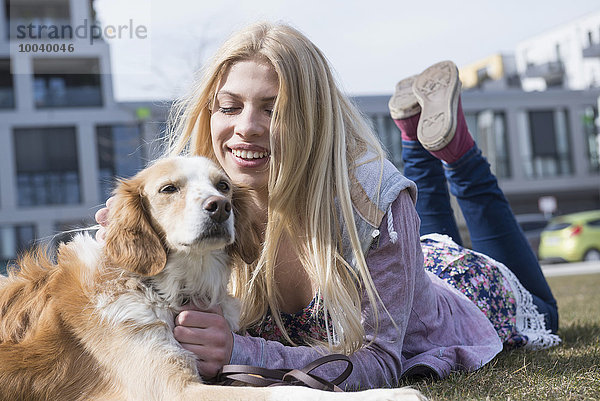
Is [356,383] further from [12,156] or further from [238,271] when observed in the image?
[12,156]

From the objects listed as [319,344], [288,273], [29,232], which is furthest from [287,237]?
[29,232]

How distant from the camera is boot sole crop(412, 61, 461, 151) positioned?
4.14m

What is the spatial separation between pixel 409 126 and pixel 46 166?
28.1 meters

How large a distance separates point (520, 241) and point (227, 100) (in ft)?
7.98

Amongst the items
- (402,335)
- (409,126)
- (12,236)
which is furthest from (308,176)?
(12,236)

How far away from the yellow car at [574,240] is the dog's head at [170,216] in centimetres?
1896

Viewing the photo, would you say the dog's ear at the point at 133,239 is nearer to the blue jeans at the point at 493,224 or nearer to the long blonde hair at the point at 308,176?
the long blonde hair at the point at 308,176

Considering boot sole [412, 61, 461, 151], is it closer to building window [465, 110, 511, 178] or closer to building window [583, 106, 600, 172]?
building window [465, 110, 511, 178]

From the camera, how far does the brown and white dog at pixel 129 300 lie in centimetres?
239

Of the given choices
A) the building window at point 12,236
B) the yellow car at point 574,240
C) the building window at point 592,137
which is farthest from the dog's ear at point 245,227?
the building window at point 592,137

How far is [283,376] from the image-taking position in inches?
98.9

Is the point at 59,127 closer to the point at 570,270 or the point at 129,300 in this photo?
the point at 570,270

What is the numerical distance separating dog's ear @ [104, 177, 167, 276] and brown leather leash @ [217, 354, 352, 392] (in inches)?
20.1

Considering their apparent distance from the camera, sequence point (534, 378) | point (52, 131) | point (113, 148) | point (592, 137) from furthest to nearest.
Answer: point (592, 137), point (52, 131), point (113, 148), point (534, 378)
